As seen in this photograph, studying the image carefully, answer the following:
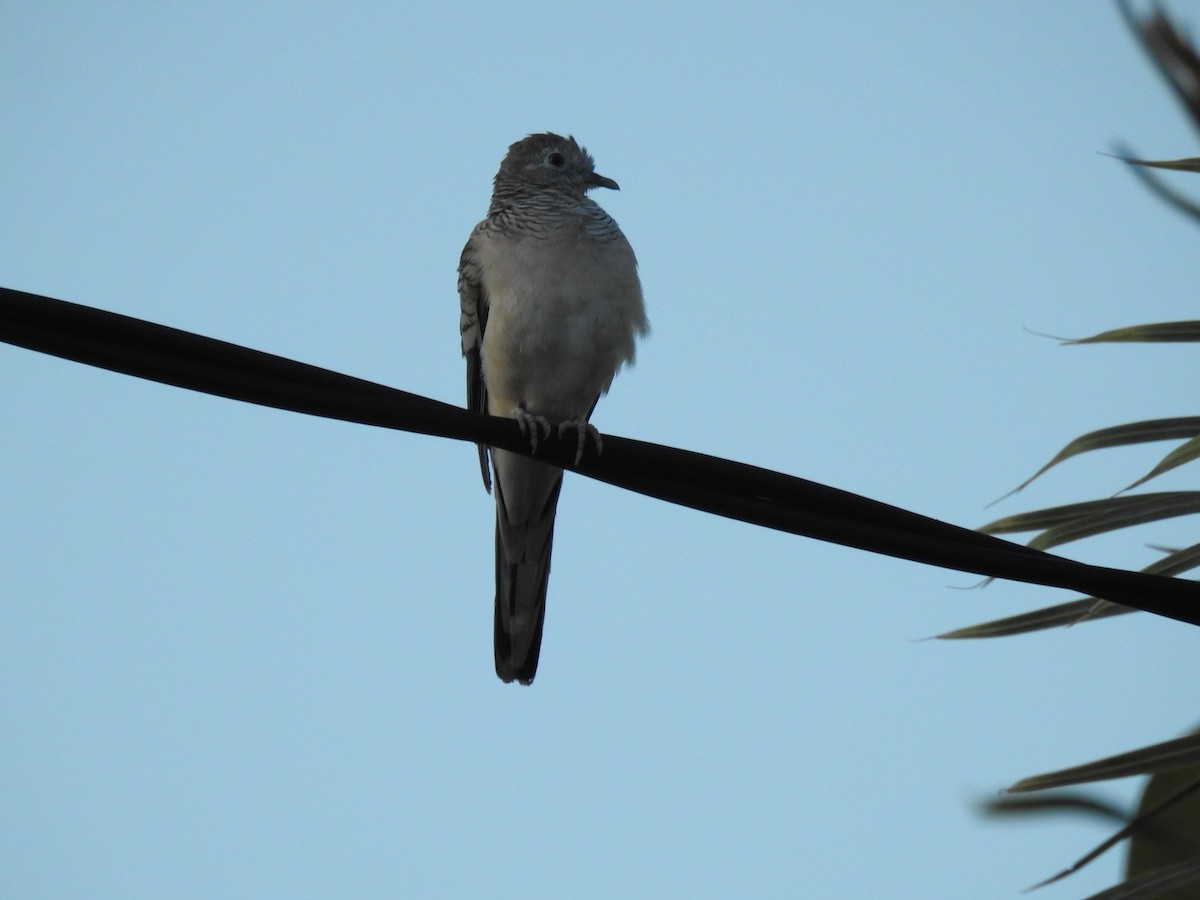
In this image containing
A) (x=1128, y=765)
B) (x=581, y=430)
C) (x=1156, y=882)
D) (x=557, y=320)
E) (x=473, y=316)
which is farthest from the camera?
(x=473, y=316)

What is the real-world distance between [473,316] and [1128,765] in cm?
355

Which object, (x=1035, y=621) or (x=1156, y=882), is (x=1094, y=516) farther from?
(x=1156, y=882)

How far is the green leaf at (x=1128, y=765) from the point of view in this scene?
9.21 feet

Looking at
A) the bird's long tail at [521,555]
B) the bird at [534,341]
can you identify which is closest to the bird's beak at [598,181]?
the bird at [534,341]

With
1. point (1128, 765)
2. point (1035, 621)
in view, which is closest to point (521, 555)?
point (1035, 621)

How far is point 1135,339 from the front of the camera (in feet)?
10.8

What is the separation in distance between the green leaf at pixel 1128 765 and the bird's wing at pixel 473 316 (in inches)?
126

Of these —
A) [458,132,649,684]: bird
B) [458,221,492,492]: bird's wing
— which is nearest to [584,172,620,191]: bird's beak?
[458,132,649,684]: bird

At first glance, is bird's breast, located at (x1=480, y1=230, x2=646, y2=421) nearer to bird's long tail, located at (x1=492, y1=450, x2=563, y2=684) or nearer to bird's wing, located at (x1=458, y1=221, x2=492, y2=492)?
bird's wing, located at (x1=458, y1=221, x2=492, y2=492)

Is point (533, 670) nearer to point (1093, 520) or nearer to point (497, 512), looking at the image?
point (497, 512)

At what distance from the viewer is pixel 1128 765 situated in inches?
112

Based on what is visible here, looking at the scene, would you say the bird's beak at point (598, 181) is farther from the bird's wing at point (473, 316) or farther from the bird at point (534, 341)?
the bird's wing at point (473, 316)

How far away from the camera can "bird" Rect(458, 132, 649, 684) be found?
5.11 m

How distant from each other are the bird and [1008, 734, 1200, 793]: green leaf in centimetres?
226
